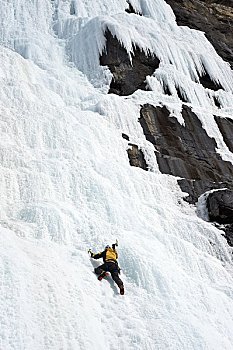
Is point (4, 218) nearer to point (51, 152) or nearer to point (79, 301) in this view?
point (79, 301)

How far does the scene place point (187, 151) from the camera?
1453 centimetres

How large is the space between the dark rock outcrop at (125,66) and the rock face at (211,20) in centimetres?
612

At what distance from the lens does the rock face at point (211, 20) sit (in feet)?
77.5

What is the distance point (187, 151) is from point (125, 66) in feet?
18.0

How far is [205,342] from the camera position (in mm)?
6531

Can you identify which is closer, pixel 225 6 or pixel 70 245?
pixel 70 245

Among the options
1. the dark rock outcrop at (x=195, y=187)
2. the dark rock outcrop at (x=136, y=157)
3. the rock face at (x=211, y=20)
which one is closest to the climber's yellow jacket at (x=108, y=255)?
the dark rock outcrop at (x=195, y=187)

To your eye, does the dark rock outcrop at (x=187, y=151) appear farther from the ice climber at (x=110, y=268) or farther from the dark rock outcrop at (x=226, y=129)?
the ice climber at (x=110, y=268)

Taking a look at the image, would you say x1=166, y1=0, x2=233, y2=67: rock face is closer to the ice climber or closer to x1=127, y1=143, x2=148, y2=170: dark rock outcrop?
x1=127, y1=143, x2=148, y2=170: dark rock outcrop

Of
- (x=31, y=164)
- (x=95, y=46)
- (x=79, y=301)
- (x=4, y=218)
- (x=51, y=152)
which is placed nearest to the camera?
(x=79, y=301)

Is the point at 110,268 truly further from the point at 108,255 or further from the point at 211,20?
the point at 211,20

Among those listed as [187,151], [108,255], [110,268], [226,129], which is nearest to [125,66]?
[226,129]

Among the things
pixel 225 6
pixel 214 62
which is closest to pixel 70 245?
pixel 214 62

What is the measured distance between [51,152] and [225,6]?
22739mm
